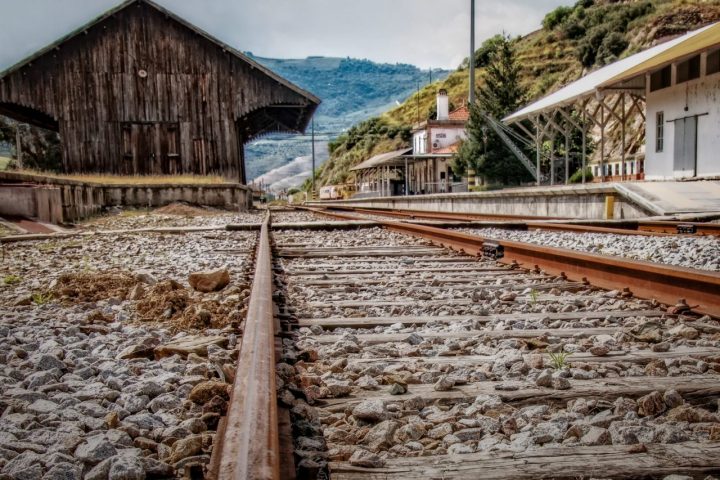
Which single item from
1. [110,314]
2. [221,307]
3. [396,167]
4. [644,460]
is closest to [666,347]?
[644,460]

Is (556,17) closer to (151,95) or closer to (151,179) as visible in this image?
(151,95)

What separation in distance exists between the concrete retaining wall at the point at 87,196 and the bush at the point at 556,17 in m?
65.5

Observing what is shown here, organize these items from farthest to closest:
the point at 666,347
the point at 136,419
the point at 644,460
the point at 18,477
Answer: the point at 666,347, the point at 136,419, the point at 644,460, the point at 18,477

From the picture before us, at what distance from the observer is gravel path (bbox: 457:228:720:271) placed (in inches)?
209

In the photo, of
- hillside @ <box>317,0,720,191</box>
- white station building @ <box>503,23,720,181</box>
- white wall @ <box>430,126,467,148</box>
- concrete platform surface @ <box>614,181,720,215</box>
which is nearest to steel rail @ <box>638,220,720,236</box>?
concrete platform surface @ <box>614,181,720,215</box>

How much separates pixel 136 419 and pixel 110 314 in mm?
1855

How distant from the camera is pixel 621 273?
13.0 feet

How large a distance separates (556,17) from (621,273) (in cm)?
8354

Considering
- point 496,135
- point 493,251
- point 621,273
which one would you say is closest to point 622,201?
point 493,251

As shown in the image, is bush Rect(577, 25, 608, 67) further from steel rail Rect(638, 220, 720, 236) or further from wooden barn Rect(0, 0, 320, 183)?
steel rail Rect(638, 220, 720, 236)

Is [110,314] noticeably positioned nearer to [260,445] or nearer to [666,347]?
[260,445]

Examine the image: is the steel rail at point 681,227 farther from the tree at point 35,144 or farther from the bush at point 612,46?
the bush at point 612,46

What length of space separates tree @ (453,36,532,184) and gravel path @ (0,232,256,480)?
3068 centimetres

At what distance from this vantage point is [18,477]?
135 cm
